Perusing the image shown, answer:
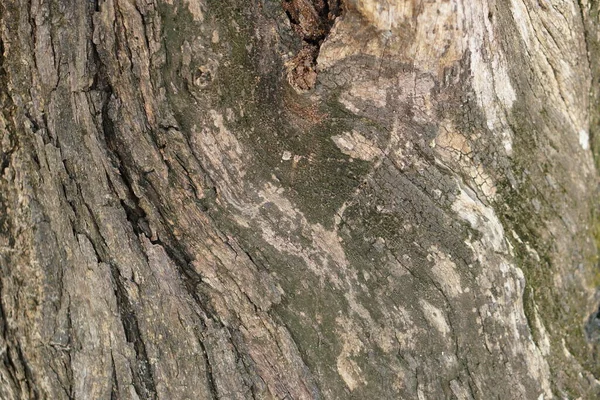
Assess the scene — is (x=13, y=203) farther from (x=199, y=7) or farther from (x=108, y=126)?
(x=199, y=7)

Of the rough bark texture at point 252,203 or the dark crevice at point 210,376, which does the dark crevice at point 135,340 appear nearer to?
the rough bark texture at point 252,203

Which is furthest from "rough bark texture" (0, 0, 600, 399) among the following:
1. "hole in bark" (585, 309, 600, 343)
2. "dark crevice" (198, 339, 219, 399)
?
"hole in bark" (585, 309, 600, 343)

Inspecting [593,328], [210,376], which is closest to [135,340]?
[210,376]

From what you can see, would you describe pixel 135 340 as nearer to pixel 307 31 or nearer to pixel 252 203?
pixel 252 203

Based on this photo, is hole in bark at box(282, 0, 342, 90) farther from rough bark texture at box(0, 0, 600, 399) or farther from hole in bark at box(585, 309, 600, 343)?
hole in bark at box(585, 309, 600, 343)

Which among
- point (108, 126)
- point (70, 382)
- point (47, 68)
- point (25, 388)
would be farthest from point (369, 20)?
point (25, 388)

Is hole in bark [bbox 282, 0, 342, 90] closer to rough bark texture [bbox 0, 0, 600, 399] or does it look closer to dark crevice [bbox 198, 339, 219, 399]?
rough bark texture [bbox 0, 0, 600, 399]

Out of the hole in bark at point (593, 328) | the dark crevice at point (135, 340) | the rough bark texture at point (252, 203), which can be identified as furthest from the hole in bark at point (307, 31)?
the hole in bark at point (593, 328)

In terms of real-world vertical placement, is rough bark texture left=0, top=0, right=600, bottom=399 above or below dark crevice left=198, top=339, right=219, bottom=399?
above

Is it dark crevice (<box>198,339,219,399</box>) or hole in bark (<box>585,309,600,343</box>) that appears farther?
hole in bark (<box>585,309,600,343</box>)

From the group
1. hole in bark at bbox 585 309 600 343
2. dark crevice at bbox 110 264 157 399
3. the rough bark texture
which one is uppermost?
hole in bark at bbox 585 309 600 343
